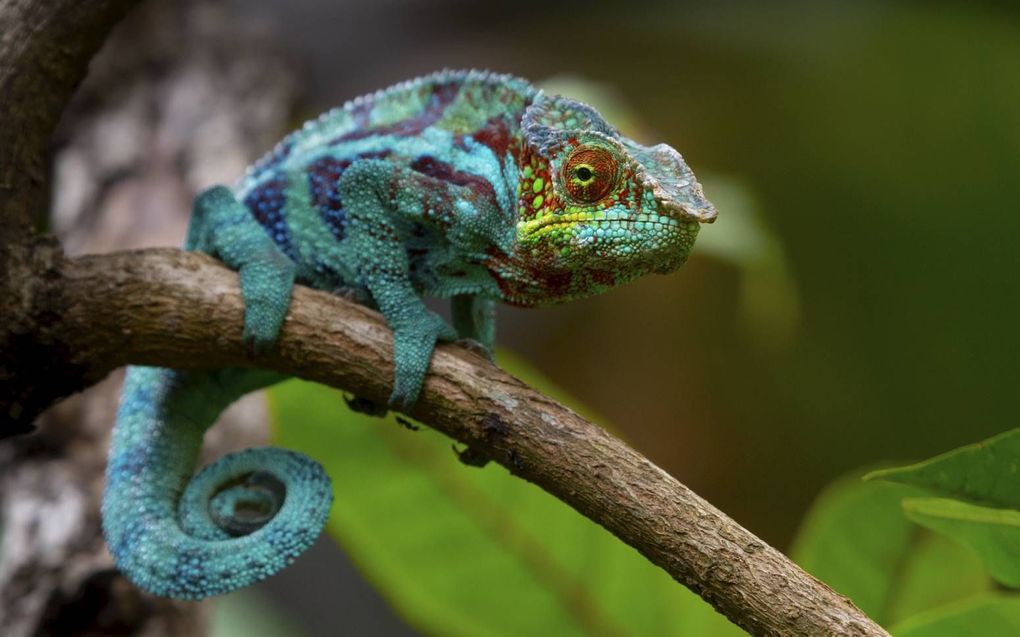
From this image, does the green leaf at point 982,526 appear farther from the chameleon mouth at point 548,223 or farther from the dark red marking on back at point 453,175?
the dark red marking on back at point 453,175

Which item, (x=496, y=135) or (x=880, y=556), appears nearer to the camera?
(x=496, y=135)

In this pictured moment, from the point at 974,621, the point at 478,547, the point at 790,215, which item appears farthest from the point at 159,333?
the point at 790,215

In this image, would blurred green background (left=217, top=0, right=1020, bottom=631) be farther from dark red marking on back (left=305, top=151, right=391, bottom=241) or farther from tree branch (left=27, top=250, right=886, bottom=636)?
tree branch (left=27, top=250, right=886, bottom=636)

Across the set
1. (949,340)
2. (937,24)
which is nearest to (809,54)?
→ (937,24)

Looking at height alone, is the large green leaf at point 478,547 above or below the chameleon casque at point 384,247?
below

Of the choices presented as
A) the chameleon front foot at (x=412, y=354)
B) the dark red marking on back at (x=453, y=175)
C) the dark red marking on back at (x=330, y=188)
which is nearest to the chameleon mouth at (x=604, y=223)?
the dark red marking on back at (x=453, y=175)

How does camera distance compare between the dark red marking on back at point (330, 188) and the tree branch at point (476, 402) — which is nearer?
the tree branch at point (476, 402)

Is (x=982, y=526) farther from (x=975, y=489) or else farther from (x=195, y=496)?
(x=195, y=496)
